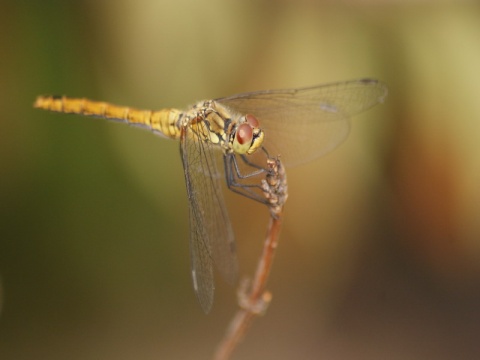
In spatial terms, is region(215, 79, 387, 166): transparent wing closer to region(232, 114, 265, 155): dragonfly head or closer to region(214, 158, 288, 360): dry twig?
region(232, 114, 265, 155): dragonfly head

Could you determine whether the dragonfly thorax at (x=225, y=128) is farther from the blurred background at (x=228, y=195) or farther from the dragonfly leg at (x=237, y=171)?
the blurred background at (x=228, y=195)

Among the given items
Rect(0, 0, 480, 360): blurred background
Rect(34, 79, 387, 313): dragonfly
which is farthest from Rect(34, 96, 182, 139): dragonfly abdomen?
Rect(0, 0, 480, 360): blurred background

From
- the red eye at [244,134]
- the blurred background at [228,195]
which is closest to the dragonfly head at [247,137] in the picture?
the red eye at [244,134]

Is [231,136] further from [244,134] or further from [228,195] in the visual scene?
[228,195]

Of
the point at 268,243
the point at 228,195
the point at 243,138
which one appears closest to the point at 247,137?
the point at 243,138

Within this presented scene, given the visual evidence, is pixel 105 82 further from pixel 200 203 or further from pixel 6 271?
pixel 200 203
